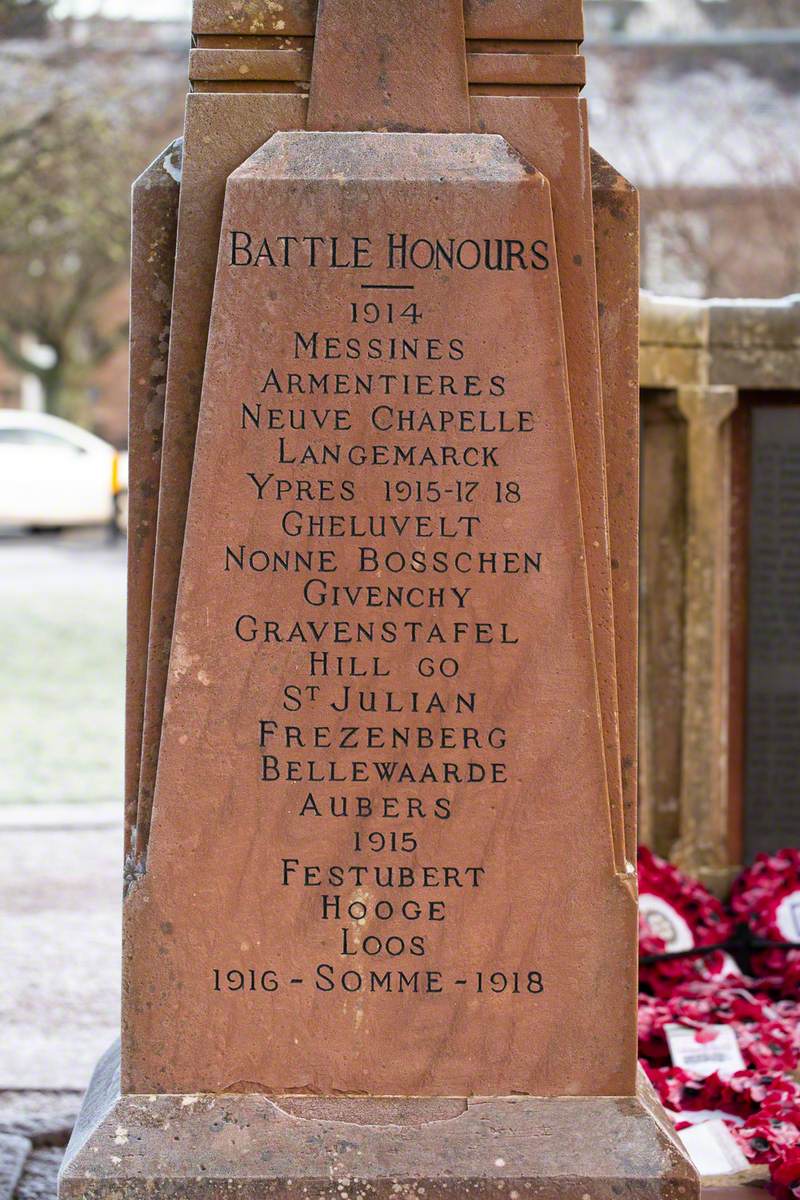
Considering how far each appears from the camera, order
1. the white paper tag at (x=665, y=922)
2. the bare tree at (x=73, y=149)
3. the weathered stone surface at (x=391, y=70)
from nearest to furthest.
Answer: the weathered stone surface at (x=391, y=70)
the white paper tag at (x=665, y=922)
the bare tree at (x=73, y=149)

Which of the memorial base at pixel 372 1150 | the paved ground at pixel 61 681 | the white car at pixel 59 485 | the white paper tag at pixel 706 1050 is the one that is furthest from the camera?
the white car at pixel 59 485

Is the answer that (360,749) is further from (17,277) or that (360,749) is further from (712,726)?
(17,277)

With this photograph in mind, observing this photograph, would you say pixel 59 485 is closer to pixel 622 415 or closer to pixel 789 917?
pixel 789 917

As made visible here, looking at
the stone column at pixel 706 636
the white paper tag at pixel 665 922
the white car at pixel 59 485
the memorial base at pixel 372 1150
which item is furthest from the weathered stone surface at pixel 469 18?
the white car at pixel 59 485

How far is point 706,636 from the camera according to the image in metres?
5.21

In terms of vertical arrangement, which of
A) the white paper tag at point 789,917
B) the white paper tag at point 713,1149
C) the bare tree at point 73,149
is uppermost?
the bare tree at point 73,149

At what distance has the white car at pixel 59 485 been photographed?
24.1 metres

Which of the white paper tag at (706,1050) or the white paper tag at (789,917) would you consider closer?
the white paper tag at (706,1050)

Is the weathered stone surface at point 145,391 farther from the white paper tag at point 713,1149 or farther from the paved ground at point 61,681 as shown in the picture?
the paved ground at point 61,681

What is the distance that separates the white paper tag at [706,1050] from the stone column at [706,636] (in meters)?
1.21

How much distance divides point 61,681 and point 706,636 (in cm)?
689

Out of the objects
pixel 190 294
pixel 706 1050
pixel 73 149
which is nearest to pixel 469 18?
pixel 190 294

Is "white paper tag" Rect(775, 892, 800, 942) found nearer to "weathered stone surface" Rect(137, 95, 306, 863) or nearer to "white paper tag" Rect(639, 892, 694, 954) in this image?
"white paper tag" Rect(639, 892, 694, 954)

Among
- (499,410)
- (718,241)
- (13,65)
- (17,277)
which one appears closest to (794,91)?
(718,241)
